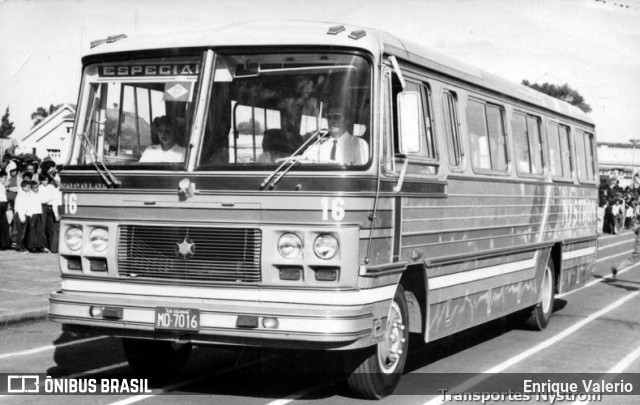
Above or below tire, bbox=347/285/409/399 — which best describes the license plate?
above

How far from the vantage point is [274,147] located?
8.29m

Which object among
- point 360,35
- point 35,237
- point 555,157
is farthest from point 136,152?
point 35,237

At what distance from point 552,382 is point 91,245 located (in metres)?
4.47

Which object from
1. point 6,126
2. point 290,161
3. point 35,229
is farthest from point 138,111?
point 6,126

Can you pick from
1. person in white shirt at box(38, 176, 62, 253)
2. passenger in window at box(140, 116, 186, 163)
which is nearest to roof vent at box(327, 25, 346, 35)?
passenger in window at box(140, 116, 186, 163)

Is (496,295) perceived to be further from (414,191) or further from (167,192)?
(167,192)

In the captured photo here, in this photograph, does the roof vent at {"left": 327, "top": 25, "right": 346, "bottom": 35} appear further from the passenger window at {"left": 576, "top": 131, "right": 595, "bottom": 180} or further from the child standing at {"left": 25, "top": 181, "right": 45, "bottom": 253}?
the child standing at {"left": 25, "top": 181, "right": 45, "bottom": 253}

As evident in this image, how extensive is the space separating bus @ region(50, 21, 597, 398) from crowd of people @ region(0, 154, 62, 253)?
12.3 m

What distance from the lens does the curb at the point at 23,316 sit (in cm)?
1256

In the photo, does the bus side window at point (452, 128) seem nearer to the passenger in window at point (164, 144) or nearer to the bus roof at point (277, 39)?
the bus roof at point (277, 39)

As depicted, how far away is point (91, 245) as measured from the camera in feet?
28.0

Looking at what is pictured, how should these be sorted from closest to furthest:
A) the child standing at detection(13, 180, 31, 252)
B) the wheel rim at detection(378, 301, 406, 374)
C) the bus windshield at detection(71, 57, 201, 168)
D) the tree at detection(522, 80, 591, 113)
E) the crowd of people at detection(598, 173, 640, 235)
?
the bus windshield at detection(71, 57, 201, 168), the wheel rim at detection(378, 301, 406, 374), the child standing at detection(13, 180, 31, 252), the crowd of people at detection(598, 173, 640, 235), the tree at detection(522, 80, 591, 113)

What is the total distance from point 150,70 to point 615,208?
131ft

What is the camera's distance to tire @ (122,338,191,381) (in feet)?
31.2
